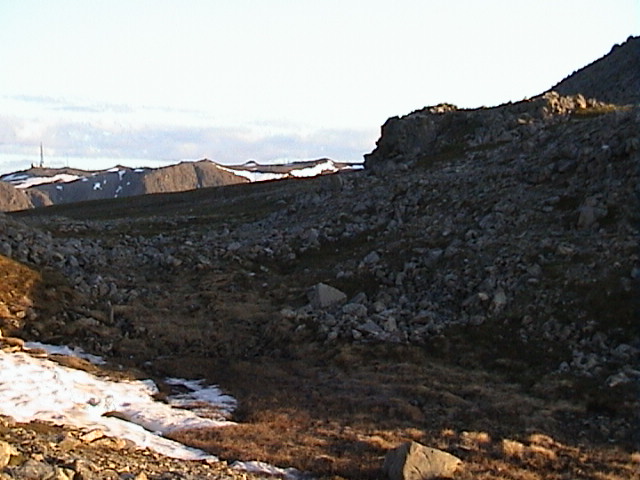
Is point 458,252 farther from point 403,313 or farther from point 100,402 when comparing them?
point 100,402

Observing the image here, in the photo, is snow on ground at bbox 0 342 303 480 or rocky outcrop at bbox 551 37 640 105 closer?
snow on ground at bbox 0 342 303 480

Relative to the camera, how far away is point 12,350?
73.1 ft

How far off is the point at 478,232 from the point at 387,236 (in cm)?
486

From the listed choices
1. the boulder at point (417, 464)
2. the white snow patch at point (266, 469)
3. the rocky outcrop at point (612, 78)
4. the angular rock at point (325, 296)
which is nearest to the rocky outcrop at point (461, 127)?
the rocky outcrop at point (612, 78)

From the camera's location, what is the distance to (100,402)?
1870 cm

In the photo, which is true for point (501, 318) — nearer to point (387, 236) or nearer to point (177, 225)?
point (387, 236)

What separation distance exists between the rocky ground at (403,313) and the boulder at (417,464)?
342mm

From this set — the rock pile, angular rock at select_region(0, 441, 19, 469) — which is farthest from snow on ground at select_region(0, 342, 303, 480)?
the rock pile

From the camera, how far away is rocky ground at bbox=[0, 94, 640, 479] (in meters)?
16.4

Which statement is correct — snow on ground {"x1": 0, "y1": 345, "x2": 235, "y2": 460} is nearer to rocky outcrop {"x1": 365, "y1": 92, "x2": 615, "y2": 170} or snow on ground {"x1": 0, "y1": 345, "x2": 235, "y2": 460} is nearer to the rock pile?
the rock pile

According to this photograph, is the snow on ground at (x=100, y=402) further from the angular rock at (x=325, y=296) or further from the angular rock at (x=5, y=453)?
the angular rock at (x=325, y=296)

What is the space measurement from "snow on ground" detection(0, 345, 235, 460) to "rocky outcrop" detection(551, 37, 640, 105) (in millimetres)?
57263

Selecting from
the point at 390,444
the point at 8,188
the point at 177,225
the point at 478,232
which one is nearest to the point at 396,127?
the point at 177,225

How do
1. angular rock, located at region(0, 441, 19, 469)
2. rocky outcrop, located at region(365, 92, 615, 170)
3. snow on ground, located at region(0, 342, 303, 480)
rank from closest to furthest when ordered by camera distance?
angular rock, located at region(0, 441, 19, 469), snow on ground, located at region(0, 342, 303, 480), rocky outcrop, located at region(365, 92, 615, 170)
